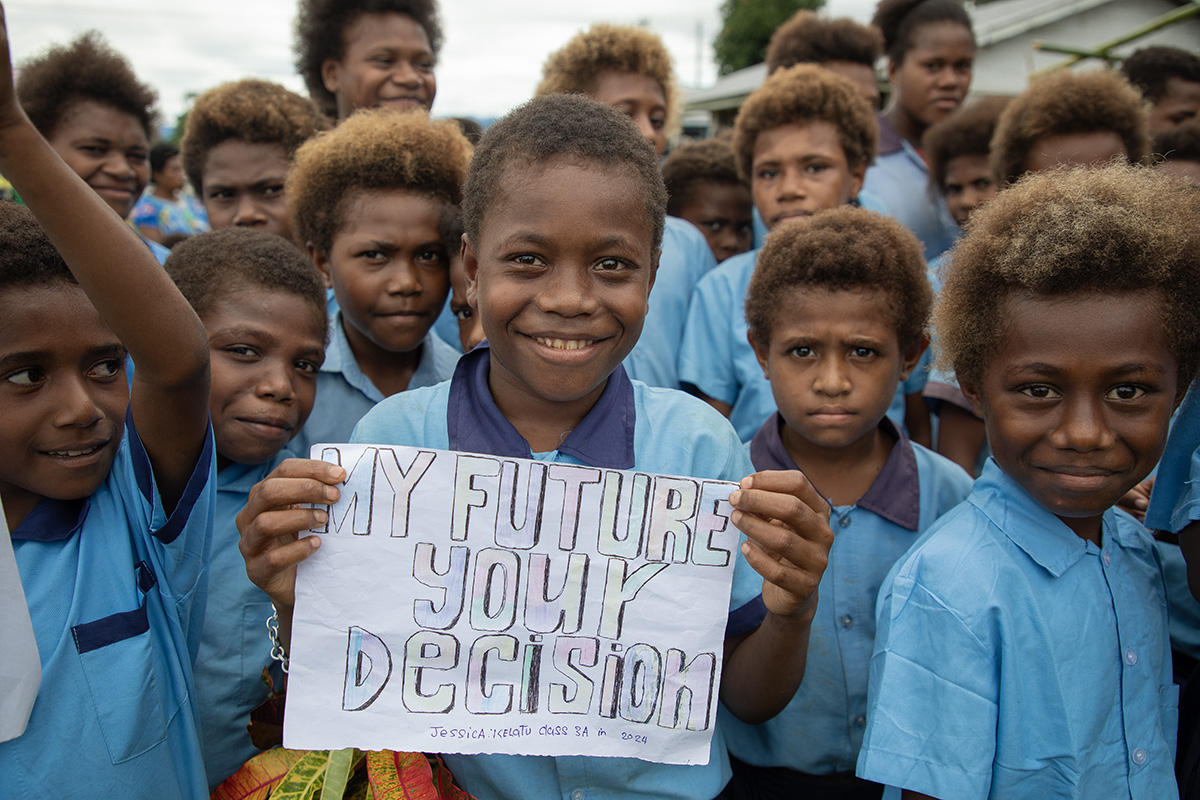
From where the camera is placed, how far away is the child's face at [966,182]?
4.16 m

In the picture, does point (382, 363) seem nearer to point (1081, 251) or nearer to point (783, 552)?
point (783, 552)

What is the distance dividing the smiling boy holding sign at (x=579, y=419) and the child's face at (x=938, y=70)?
404 cm

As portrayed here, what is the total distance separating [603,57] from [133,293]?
3.07 meters

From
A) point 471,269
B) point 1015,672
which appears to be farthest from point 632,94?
point 1015,672

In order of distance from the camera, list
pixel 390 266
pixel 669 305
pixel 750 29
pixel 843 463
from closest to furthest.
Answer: pixel 843 463
pixel 390 266
pixel 669 305
pixel 750 29

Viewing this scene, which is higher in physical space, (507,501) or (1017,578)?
(507,501)

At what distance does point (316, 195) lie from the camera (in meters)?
2.96

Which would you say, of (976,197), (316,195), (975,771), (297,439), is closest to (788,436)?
(975,771)

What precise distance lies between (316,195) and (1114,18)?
20.0 m

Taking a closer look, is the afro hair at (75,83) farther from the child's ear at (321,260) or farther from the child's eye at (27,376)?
the child's eye at (27,376)

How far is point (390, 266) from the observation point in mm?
2785

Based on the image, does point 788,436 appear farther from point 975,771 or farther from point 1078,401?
point 975,771

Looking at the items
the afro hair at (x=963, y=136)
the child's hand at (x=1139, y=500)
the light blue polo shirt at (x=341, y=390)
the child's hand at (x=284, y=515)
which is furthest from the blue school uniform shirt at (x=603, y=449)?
the afro hair at (x=963, y=136)

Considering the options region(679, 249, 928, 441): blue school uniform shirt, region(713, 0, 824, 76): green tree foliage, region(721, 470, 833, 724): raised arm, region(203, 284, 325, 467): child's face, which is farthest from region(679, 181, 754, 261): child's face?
region(713, 0, 824, 76): green tree foliage
